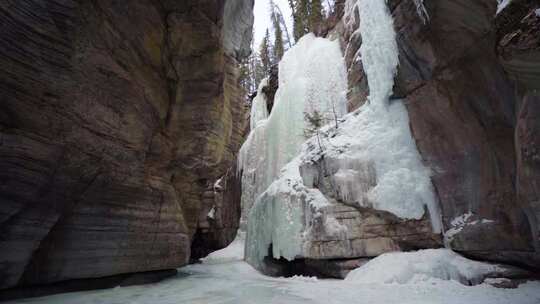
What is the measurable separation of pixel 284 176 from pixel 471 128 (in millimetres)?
5894

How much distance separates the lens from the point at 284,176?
10445 mm

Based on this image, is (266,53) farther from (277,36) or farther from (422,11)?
(422,11)

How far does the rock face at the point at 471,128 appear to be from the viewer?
4867mm

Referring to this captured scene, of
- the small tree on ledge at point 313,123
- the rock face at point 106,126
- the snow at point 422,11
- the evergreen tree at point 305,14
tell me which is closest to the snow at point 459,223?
the snow at point 422,11

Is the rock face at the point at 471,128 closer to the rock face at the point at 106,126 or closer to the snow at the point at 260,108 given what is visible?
the rock face at the point at 106,126

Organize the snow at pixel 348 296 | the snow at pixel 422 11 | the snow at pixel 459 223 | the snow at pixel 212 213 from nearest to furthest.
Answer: the snow at pixel 348 296 < the snow at pixel 422 11 < the snow at pixel 459 223 < the snow at pixel 212 213

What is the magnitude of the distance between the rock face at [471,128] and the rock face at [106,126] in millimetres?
Result: 4887

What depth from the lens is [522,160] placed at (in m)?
3.79

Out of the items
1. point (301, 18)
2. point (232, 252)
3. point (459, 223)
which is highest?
point (301, 18)

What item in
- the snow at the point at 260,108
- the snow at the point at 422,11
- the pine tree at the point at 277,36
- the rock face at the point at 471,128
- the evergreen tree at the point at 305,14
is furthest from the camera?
the pine tree at the point at 277,36

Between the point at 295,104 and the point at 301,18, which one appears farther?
the point at 301,18

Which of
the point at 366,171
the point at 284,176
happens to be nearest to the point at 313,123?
the point at 284,176

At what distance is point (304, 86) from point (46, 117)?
10.8 metres

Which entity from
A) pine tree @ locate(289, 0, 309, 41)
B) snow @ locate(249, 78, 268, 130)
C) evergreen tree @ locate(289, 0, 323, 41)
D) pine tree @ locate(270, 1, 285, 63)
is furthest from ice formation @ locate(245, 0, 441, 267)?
pine tree @ locate(270, 1, 285, 63)
